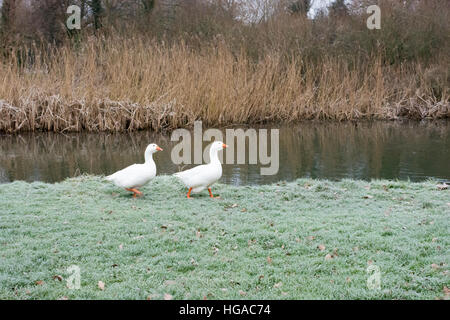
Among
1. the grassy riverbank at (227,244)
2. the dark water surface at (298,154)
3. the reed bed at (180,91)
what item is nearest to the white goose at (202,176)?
the grassy riverbank at (227,244)

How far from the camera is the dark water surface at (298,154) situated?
8930mm

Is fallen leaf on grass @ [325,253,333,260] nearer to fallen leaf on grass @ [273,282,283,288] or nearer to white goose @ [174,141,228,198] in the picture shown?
fallen leaf on grass @ [273,282,283,288]

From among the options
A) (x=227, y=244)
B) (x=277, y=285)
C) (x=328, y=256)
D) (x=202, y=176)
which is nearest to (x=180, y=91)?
(x=202, y=176)

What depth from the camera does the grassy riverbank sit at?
3.52 m

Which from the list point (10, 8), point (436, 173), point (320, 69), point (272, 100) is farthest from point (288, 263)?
point (10, 8)

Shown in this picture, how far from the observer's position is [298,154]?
11.0 metres

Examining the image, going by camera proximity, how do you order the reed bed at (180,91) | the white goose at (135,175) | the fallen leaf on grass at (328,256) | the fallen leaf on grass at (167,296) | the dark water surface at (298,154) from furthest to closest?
the reed bed at (180,91) → the dark water surface at (298,154) → the white goose at (135,175) → the fallen leaf on grass at (328,256) → the fallen leaf on grass at (167,296)

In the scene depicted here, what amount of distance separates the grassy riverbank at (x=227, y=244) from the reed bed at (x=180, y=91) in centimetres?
702

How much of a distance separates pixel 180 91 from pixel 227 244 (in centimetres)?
954

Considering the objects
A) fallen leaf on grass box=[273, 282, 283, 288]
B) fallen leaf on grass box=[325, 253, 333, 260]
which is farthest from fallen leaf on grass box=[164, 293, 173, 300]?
fallen leaf on grass box=[325, 253, 333, 260]

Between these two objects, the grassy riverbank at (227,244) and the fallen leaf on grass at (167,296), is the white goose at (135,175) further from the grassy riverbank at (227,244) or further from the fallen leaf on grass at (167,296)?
the fallen leaf on grass at (167,296)

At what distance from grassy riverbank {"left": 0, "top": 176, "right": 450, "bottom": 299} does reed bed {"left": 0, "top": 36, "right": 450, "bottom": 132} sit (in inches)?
276

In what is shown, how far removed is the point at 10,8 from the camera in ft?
53.5
